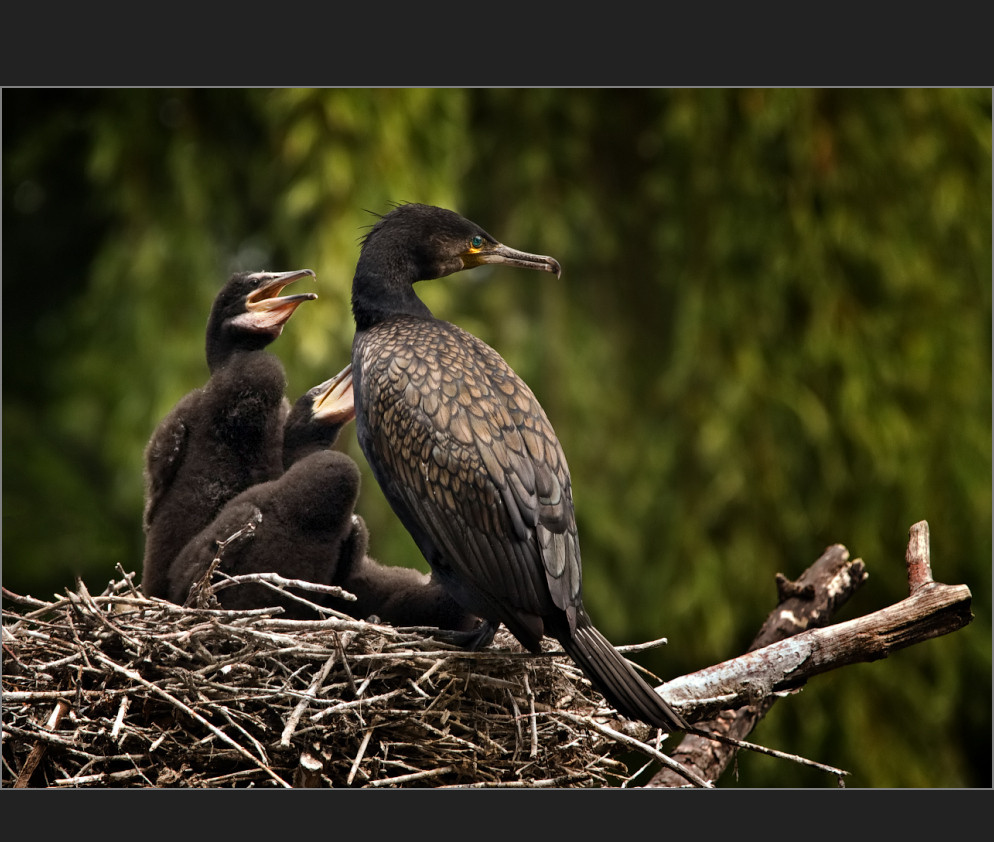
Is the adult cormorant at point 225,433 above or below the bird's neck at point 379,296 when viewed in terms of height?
below

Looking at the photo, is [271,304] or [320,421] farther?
[320,421]

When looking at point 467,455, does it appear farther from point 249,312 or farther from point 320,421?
point 249,312

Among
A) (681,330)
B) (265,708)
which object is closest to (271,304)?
(265,708)

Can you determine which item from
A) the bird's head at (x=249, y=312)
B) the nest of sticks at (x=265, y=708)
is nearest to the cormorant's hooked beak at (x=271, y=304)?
the bird's head at (x=249, y=312)

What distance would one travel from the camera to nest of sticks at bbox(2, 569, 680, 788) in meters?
3.03

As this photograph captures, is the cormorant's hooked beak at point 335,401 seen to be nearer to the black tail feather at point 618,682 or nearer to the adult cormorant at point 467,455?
the adult cormorant at point 467,455

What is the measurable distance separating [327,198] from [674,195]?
2.08m

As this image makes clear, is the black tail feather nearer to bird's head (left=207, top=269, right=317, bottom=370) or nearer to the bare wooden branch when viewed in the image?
the bare wooden branch

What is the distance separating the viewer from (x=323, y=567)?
3568mm

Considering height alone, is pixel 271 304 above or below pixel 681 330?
above

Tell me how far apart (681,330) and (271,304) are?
2.77 meters

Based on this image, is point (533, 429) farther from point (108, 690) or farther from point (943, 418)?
point (943, 418)

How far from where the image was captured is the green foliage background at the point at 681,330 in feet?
18.0

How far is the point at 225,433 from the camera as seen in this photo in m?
3.72
